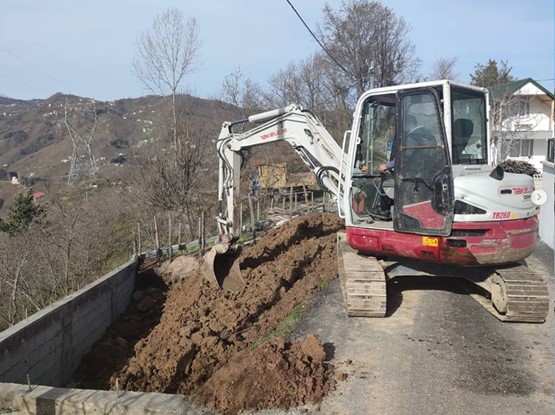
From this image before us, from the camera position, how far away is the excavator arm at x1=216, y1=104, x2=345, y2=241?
8352mm

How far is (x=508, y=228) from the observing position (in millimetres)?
6027

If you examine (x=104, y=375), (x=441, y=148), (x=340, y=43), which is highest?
(x=340, y=43)

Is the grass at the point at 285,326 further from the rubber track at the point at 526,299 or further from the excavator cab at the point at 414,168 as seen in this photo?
the rubber track at the point at 526,299

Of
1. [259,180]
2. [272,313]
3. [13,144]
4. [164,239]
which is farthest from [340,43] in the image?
[13,144]

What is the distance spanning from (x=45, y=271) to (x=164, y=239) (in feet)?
19.0

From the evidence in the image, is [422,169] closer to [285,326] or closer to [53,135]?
[285,326]

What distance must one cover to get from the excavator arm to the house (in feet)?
69.0

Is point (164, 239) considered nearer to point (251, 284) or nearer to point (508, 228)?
point (251, 284)

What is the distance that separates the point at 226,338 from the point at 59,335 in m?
2.43

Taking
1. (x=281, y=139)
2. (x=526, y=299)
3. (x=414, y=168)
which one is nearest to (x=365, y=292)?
(x=414, y=168)

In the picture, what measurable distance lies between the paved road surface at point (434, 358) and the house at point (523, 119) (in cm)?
2245

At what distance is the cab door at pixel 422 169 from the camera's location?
604 centimetres

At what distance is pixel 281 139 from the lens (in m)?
8.82

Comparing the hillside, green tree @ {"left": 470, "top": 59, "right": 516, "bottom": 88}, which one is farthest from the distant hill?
green tree @ {"left": 470, "top": 59, "right": 516, "bottom": 88}
